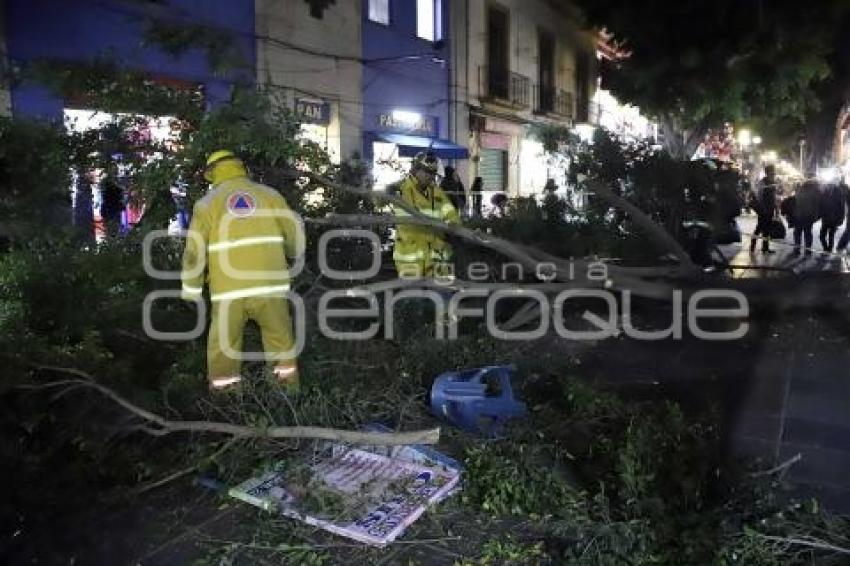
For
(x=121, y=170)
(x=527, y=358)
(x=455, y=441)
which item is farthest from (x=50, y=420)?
(x=527, y=358)

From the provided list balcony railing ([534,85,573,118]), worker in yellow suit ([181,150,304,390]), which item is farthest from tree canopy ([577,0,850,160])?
balcony railing ([534,85,573,118])

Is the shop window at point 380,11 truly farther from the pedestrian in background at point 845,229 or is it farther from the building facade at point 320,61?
the pedestrian in background at point 845,229

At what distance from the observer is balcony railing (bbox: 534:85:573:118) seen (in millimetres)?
25594

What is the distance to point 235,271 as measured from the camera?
4.49 metres

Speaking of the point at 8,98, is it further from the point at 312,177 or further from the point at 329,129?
the point at 329,129

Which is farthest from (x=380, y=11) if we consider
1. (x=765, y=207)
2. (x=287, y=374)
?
(x=287, y=374)

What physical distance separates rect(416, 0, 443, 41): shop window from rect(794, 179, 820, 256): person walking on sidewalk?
30.3ft

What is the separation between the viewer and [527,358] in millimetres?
5059

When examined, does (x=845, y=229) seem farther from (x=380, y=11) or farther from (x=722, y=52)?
(x=380, y=11)

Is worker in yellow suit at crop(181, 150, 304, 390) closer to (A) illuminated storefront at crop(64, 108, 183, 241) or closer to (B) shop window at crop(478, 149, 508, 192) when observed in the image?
(A) illuminated storefront at crop(64, 108, 183, 241)

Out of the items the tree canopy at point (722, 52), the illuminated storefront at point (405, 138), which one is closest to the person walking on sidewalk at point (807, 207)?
the tree canopy at point (722, 52)

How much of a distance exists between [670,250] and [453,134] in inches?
520

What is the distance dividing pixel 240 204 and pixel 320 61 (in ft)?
37.1

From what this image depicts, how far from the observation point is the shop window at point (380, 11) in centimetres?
1684
